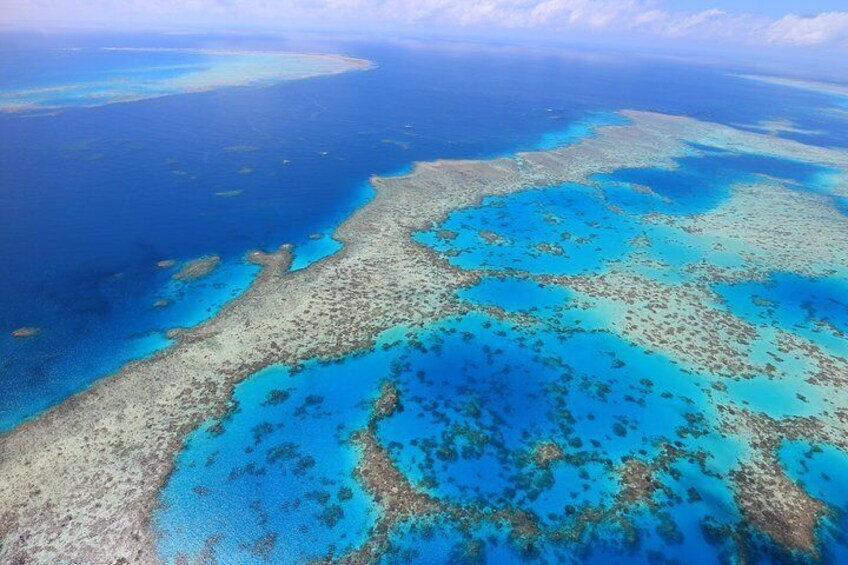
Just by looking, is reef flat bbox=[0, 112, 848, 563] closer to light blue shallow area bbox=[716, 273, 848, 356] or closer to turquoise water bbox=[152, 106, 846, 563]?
turquoise water bbox=[152, 106, 846, 563]

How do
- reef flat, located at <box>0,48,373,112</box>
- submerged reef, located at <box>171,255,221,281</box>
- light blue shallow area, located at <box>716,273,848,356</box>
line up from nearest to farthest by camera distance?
light blue shallow area, located at <box>716,273,848,356</box>
submerged reef, located at <box>171,255,221,281</box>
reef flat, located at <box>0,48,373,112</box>

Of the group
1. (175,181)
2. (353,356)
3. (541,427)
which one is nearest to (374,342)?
(353,356)

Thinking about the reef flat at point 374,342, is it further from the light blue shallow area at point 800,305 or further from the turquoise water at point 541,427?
the light blue shallow area at point 800,305

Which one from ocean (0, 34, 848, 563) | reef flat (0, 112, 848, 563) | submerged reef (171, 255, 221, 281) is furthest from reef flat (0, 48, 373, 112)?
reef flat (0, 112, 848, 563)

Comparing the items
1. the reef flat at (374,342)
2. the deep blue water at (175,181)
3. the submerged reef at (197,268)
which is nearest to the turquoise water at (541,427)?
the reef flat at (374,342)

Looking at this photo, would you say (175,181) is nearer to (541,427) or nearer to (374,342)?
(374,342)

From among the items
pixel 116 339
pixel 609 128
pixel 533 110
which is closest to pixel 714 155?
pixel 609 128
